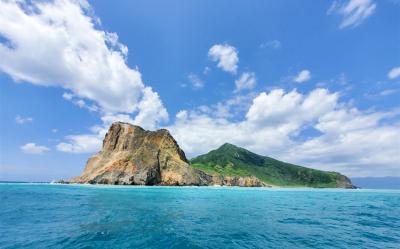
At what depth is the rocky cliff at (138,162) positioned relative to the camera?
14662 cm

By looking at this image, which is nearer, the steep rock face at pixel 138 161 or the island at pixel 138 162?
the island at pixel 138 162

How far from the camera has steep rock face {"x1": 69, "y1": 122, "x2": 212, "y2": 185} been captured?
481 ft

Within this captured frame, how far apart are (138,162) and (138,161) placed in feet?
2.64

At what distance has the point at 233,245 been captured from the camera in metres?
18.7

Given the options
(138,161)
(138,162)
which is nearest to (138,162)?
(138,162)

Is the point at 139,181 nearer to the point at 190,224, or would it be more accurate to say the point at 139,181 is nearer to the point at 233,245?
the point at 190,224

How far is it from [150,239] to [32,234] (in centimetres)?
960

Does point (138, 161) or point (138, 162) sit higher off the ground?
point (138, 161)

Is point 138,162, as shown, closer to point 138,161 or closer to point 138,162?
point 138,162

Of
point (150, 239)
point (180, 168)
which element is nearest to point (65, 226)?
point (150, 239)

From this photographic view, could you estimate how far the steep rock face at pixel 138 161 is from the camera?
481 ft

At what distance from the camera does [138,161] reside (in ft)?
502

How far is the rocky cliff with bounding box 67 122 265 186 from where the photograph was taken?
147m

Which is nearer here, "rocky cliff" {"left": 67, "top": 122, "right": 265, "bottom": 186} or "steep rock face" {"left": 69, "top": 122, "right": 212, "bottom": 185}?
"rocky cliff" {"left": 67, "top": 122, "right": 265, "bottom": 186}
